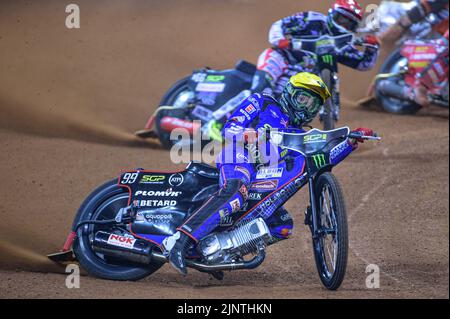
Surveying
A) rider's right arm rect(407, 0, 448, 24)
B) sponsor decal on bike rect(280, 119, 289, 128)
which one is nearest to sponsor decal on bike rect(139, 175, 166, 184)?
sponsor decal on bike rect(280, 119, 289, 128)

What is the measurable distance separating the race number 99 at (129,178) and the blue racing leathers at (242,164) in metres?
0.72

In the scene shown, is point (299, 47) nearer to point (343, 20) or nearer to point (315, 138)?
point (343, 20)

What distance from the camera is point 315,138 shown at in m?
7.68

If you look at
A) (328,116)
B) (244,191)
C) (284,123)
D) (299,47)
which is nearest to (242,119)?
(284,123)

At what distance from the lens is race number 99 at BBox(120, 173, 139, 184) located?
26.4 feet

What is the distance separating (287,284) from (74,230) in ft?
6.54

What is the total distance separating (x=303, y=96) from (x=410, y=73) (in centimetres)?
700

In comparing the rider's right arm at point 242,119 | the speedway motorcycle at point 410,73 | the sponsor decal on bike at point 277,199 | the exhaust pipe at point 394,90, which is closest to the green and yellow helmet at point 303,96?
the rider's right arm at point 242,119

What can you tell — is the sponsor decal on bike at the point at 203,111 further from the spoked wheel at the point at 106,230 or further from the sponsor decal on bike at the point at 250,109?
the sponsor decal on bike at the point at 250,109

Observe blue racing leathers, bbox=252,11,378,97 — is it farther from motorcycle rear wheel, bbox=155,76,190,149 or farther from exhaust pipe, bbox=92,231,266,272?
exhaust pipe, bbox=92,231,266,272

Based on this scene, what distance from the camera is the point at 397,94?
1477cm

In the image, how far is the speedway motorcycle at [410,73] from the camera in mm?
14344

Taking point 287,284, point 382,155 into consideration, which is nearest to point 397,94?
point 382,155

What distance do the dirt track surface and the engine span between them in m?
0.31
